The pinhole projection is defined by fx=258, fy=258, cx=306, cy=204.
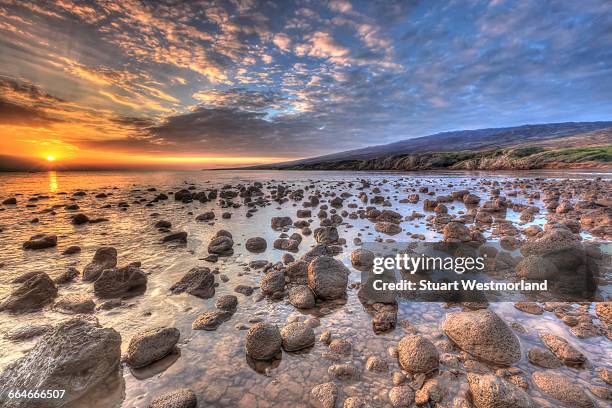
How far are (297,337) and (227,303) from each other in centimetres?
221

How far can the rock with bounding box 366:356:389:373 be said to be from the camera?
4.48m

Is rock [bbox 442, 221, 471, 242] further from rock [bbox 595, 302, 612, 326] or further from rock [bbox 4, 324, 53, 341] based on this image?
rock [bbox 4, 324, 53, 341]

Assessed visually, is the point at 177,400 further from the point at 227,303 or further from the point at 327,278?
the point at 327,278

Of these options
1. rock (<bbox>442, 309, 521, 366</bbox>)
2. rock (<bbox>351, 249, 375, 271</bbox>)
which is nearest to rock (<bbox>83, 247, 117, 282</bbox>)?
rock (<bbox>351, 249, 375, 271</bbox>)

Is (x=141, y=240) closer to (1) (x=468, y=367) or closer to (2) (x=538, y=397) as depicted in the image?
(1) (x=468, y=367)

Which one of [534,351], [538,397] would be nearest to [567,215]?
[534,351]

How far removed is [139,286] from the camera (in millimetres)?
7531

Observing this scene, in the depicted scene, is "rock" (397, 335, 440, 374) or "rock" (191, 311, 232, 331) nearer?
"rock" (397, 335, 440, 374)

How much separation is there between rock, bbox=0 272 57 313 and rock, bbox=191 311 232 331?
4384mm

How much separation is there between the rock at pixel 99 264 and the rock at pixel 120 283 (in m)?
1.13

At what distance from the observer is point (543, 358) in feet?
14.8

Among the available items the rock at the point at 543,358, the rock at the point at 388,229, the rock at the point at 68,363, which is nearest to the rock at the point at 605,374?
the rock at the point at 543,358

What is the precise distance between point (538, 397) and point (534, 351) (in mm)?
1011

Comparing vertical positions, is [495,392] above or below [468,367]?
above
